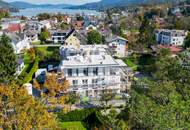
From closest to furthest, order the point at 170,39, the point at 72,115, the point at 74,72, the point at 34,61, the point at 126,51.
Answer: the point at 72,115 → the point at 74,72 → the point at 34,61 → the point at 126,51 → the point at 170,39

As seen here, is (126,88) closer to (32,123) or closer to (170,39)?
(32,123)

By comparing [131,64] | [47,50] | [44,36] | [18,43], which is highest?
[18,43]

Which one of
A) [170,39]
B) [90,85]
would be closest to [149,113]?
[90,85]

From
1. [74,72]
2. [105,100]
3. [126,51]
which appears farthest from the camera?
[126,51]

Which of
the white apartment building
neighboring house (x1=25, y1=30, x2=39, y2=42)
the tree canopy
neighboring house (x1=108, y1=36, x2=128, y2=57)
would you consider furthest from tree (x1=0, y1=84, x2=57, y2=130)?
neighboring house (x1=25, y1=30, x2=39, y2=42)

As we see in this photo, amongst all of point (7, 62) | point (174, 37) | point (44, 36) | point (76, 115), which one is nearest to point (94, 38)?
point (44, 36)

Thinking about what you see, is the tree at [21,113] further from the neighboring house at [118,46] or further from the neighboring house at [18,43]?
the neighboring house at [118,46]

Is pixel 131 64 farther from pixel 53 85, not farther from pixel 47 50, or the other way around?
pixel 53 85

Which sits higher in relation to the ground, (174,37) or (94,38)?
(94,38)

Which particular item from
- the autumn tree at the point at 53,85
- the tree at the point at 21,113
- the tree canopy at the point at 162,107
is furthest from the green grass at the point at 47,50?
the tree at the point at 21,113
